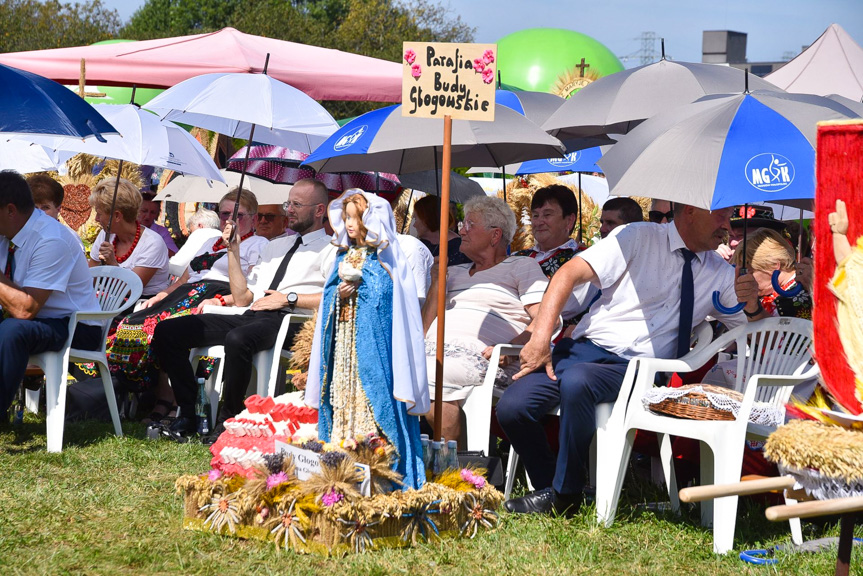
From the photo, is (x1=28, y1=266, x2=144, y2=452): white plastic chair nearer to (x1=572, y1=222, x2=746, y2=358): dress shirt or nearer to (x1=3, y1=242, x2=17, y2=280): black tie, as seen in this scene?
(x1=3, y1=242, x2=17, y2=280): black tie

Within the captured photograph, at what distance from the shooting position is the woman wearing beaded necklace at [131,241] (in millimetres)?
7555

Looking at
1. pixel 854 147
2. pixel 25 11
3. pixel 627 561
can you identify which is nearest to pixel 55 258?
pixel 627 561

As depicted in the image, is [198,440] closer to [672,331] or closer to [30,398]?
[30,398]

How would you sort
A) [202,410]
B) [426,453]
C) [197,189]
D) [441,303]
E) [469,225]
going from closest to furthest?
[426,453] → [441,303] → [469,225] → [202,410] → [197,189]

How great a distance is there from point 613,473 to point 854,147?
2.21 meters

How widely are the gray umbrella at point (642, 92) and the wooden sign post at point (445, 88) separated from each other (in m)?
2.08

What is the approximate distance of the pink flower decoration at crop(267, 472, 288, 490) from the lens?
13.5ft

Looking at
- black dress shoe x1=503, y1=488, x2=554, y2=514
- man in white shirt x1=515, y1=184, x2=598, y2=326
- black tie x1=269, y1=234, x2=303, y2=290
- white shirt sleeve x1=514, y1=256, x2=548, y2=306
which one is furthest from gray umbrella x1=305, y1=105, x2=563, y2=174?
black dress shoe x1=503, y1=488, x2=554, y2=514

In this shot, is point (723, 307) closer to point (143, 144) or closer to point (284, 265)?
point (284, 265)

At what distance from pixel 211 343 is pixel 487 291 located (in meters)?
2.07

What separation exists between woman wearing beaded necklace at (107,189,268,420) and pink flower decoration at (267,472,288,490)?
2940mm

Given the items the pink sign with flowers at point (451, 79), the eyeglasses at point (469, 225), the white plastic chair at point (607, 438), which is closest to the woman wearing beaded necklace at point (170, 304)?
the eyeglasses at point (469, 225)

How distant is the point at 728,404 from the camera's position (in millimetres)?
4238

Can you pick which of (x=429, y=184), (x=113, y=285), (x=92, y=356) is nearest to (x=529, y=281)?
(x=429, y=184)
